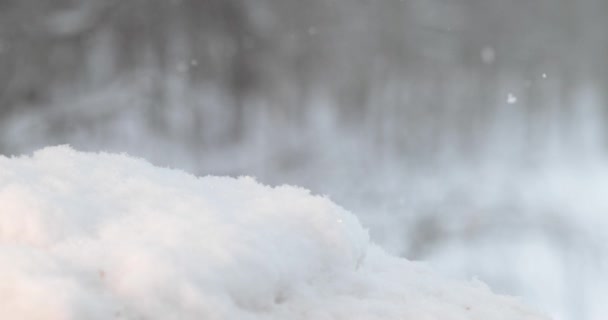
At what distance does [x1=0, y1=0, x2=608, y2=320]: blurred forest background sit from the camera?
116 inches

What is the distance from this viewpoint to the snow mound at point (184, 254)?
53 centimetres

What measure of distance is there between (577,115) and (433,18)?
93 centimetres

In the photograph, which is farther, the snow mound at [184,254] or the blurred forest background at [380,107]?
the blurred forest background at [380,107]

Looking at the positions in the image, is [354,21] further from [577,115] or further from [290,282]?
→ [290,282]

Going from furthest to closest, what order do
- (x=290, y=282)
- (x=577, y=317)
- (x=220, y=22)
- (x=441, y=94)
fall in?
1. (x=441, y=94)
2. (x=220, y=22)
3. (x=577, y=317)
4. (x=290, y=282)

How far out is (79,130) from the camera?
2.93 meters

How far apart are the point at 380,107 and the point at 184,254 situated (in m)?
2.79

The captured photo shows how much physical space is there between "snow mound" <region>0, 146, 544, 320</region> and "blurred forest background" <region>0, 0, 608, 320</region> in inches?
80.0

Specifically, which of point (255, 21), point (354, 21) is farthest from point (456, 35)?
point (255, 21)

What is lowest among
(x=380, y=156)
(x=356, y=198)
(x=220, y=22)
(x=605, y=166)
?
(x=356, y=198)

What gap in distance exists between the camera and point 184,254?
0.56m

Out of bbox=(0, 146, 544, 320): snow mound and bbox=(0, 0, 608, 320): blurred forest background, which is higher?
bbox=(0, 0, 608, 320): blurred forest background

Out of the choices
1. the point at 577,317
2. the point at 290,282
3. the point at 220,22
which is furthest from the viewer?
the point at 220,22

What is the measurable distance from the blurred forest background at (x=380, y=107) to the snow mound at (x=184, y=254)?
2033 millimetres
